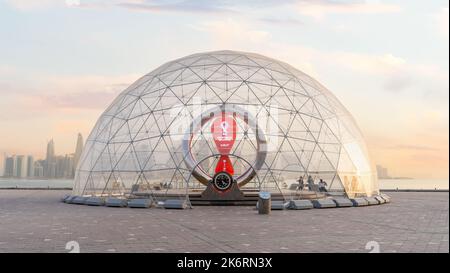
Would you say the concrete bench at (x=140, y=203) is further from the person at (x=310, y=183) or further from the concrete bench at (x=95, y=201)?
the person at (x=310, y=183)

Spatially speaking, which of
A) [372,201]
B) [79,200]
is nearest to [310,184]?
[372,201]

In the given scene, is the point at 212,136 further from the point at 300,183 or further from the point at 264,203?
the point at 264,203

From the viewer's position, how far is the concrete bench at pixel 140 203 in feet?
86.2

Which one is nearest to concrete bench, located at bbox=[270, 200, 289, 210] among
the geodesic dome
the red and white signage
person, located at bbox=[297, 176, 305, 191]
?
the geodesic dome

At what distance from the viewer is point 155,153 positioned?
2897cm

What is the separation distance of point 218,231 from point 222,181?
11.6 m

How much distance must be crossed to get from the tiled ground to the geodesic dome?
5.36 meters

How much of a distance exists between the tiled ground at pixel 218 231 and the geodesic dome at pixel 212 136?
17.6 feet

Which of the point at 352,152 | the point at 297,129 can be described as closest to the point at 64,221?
the point at 297,129

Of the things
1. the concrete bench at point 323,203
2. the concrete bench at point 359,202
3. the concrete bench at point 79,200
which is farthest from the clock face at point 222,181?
the concrete bench at point 79,200

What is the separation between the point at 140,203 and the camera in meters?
26.4

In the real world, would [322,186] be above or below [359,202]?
above
